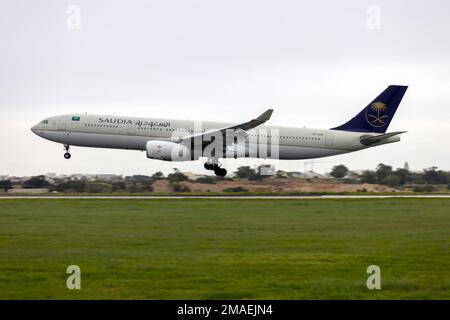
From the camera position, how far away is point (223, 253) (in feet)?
59.8

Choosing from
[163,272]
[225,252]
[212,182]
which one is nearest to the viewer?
[163,272]

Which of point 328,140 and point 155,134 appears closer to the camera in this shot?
point 155,134

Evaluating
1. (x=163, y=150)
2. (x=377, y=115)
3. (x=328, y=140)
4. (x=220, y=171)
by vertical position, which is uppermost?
(x=377, y=115)

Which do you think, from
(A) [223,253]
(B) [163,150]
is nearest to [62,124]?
(B) [163,150]

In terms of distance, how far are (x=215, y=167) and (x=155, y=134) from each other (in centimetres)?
500

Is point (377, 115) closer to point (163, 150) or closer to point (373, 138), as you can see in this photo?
point (373, 138)

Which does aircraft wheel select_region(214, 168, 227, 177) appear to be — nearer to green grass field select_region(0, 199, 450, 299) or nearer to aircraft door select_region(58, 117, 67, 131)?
aircraft door select_region(58, 117, 67, 131)

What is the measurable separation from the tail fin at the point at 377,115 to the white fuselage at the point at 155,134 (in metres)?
0.88

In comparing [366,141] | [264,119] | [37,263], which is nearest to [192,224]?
[37,263]

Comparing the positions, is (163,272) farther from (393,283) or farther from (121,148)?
(121,148)

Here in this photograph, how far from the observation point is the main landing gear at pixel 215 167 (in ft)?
161

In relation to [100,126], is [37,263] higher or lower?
lower

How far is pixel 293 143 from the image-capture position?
1935 inches

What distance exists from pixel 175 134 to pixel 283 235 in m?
26.4
